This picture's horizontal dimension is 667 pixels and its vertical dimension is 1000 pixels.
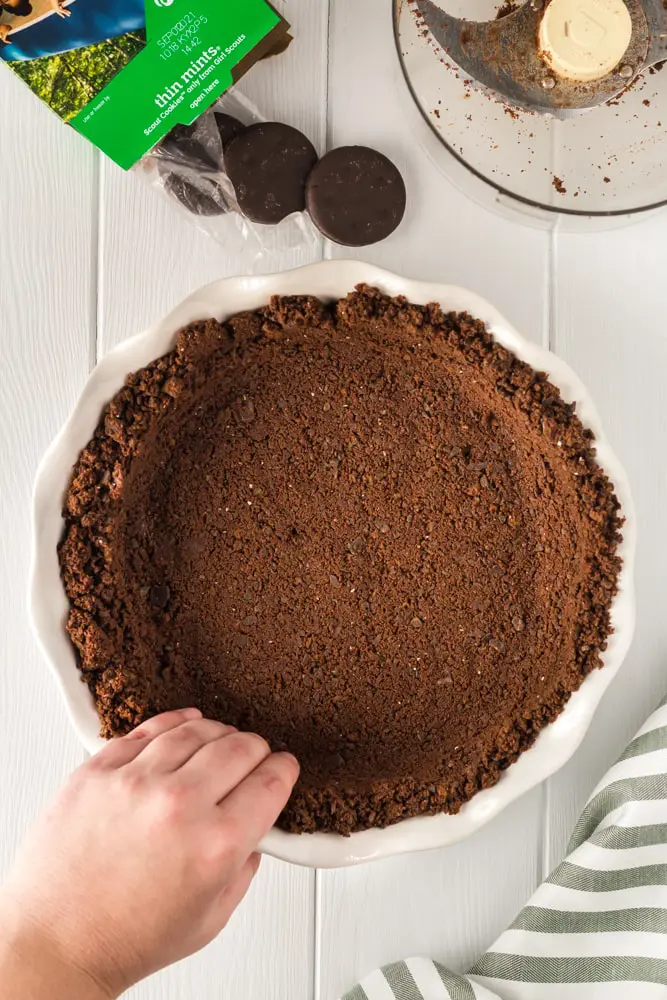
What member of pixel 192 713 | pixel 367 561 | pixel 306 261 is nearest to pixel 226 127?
pixel 306 261

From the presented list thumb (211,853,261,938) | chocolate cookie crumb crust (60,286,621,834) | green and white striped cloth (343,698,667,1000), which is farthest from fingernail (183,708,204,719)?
green and white striped cloth (343,698,667,1000)

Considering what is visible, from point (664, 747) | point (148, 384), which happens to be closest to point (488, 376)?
point (148, 384)

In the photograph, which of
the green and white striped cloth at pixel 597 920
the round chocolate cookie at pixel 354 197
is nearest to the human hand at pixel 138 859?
→ the green and white striped cloth at pixel 597 920

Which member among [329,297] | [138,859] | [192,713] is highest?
[329,297]

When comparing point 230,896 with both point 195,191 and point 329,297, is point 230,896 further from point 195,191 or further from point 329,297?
point 195,191

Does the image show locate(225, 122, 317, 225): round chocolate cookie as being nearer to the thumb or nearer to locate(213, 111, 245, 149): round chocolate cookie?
locate(213, 111, 245, 149): round chocolate cookie

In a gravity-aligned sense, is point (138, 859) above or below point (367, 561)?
below
